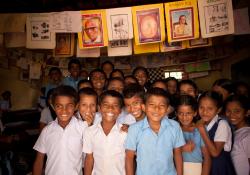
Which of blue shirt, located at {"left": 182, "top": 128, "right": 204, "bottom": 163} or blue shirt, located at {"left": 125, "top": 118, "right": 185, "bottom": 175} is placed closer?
blue shirt, located at {"left": 125, "top": 118, "right": 185, "bottom": 175}

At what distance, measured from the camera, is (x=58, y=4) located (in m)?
5.50

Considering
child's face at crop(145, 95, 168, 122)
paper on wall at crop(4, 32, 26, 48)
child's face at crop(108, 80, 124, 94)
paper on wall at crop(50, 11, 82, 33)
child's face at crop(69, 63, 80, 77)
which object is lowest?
child's face at crop(145, 95, 168, 122)

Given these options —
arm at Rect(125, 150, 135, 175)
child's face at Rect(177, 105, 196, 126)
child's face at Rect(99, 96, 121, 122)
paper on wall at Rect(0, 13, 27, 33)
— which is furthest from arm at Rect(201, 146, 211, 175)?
paper on wall at Rect(0, 13, 27, 33)

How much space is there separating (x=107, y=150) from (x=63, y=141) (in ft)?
1.65

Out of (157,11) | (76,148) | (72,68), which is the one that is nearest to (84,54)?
(72,68)

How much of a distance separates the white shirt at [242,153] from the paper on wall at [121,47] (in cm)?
256

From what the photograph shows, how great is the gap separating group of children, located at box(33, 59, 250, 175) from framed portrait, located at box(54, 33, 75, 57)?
2.21 meters

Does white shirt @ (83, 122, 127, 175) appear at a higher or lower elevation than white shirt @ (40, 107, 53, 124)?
lower

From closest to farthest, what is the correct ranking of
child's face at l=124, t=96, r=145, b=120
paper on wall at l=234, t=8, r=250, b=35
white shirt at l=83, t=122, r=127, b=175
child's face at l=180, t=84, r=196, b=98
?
white shirt at l=83, t=122, r=127, b=175, child's face at l=124, t=96, r=145, b=120, child's face at l=180, t=84, r=196, b=98, paper on wall at l=234, t=8, r=250, b=35

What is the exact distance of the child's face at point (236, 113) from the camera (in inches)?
133

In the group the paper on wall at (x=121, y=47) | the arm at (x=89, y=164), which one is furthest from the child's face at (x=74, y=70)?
the arm at (x=89, y=164)

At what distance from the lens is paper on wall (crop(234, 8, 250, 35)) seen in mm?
4684

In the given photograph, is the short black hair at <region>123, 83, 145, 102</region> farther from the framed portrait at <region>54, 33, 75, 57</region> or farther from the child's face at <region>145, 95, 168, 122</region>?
the framed portrait at <region>54, 33, 75, 57</region>

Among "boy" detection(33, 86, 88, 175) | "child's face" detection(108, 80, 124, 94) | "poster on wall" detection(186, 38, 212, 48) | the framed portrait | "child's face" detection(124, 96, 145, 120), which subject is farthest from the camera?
the framed portrait
